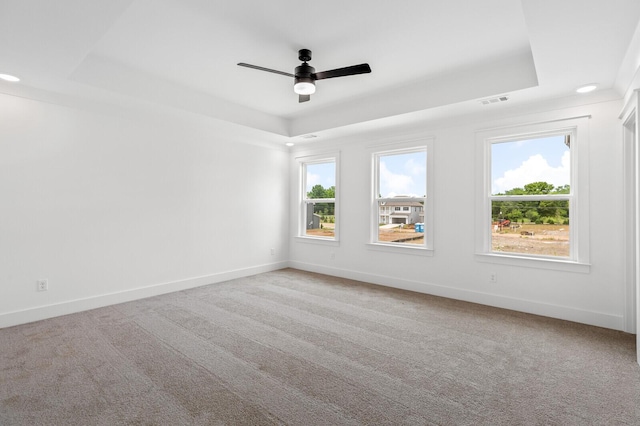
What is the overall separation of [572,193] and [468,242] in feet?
4.18

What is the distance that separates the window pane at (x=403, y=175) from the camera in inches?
196

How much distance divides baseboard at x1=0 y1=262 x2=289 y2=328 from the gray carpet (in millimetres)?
147

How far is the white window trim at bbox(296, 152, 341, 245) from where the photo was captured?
5859 millimetres

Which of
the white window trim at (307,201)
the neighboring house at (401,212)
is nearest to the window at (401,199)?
the neighboring house at (401,212)

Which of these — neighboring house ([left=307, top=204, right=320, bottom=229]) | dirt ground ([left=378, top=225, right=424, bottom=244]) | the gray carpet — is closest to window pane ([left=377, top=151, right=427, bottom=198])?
dirt ground ([left=378, top=225, right=424, bottom=244])

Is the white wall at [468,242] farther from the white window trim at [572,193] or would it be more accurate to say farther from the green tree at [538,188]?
the green tree at [538,188]

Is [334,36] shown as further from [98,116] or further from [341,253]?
[341,253]

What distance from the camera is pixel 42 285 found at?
3639mm

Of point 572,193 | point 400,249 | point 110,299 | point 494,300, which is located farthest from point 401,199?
point 110,299

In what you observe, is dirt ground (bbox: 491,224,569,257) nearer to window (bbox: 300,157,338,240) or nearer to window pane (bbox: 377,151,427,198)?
window pane (bbox: 377,151,427,198)

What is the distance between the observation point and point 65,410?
202cm

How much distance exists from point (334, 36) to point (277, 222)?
13.2 feet

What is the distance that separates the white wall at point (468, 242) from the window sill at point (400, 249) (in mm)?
74

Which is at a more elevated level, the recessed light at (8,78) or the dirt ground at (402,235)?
the recessed light at (8,78)
